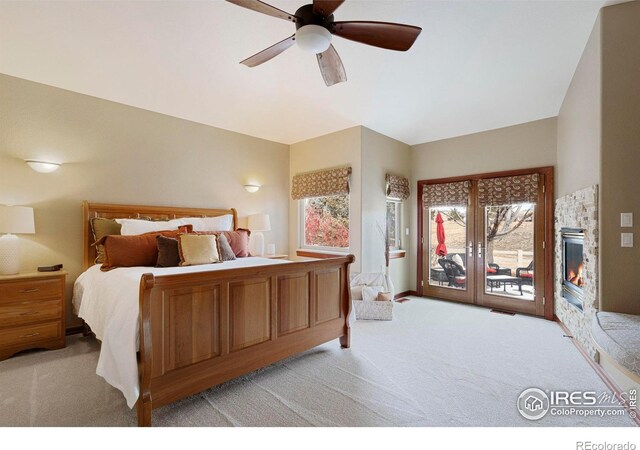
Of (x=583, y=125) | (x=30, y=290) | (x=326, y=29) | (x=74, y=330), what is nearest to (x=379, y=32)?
(x=326, y=29)

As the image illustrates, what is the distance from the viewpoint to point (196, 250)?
311 centimetres

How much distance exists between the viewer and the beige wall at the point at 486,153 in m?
4.15

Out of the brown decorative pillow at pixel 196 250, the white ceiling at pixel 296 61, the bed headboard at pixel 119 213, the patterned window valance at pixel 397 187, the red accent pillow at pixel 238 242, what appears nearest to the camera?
the white ceiling at pixel 296 61

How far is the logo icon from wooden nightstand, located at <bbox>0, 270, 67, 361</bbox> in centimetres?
412

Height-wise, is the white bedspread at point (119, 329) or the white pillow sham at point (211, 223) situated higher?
the white pillow sham at point (211, 223)

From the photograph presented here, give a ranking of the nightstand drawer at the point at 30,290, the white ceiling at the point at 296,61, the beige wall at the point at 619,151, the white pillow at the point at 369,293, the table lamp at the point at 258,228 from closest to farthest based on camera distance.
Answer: the beige wall at the point at 619,151, the white ceiling at the point at 296,61, the nightstand drawer at the point at 30,290, the white pillow at the point at 369,293, the table lamp at the point at 258,228

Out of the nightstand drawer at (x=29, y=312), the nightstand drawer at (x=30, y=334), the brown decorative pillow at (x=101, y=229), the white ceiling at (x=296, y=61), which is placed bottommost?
the nightstand drawer at (x=30, y=334)

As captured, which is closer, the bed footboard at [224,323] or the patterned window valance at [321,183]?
the bed footboard at [224,323]

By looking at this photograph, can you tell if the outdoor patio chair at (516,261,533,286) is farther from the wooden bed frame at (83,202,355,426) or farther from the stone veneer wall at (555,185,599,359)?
the wooden bed frame at (83,202,355,426)

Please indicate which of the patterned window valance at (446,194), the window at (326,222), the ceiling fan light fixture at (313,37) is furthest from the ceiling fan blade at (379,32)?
the patterned window valance at (446,194)

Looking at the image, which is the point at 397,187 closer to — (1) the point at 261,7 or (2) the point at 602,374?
(2) the point at 602,374

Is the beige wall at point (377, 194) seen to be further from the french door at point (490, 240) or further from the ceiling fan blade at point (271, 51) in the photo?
the ceiling fan blade at point (271, 51)

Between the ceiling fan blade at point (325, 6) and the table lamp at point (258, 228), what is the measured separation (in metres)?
3.20

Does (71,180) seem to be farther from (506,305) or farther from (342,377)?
(506,305)
